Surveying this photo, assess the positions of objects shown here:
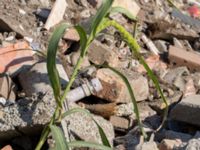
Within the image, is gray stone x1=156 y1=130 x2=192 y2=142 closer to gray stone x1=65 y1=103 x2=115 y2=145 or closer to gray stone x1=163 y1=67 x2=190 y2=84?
gray stone x1=65 y1=103 x2=115 y2=145

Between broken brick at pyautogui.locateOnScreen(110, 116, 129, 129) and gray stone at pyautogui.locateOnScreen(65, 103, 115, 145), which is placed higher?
gray stone at pyautogui.locateOnScreen(65, 103, 115, 145)

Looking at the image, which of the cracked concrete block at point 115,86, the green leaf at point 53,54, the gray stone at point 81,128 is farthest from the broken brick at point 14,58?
the green leaf at point 53,54

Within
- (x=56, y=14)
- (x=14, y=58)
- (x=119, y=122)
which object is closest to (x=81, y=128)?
(x=119, y=122)

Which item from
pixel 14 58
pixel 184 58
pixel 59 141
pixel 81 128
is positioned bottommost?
pixel 14 58

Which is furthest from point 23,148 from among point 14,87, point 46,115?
point 14,87

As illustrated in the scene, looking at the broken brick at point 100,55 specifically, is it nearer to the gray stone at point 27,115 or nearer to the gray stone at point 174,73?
the gray stone at point 174,73

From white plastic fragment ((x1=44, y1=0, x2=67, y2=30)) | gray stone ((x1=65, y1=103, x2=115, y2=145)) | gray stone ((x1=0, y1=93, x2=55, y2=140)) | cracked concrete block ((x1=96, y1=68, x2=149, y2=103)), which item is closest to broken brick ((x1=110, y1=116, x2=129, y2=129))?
cracked concrete block ((x1=96, y1=68, x2=149, y2=103))

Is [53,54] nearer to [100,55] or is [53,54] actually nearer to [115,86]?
[115,86]
